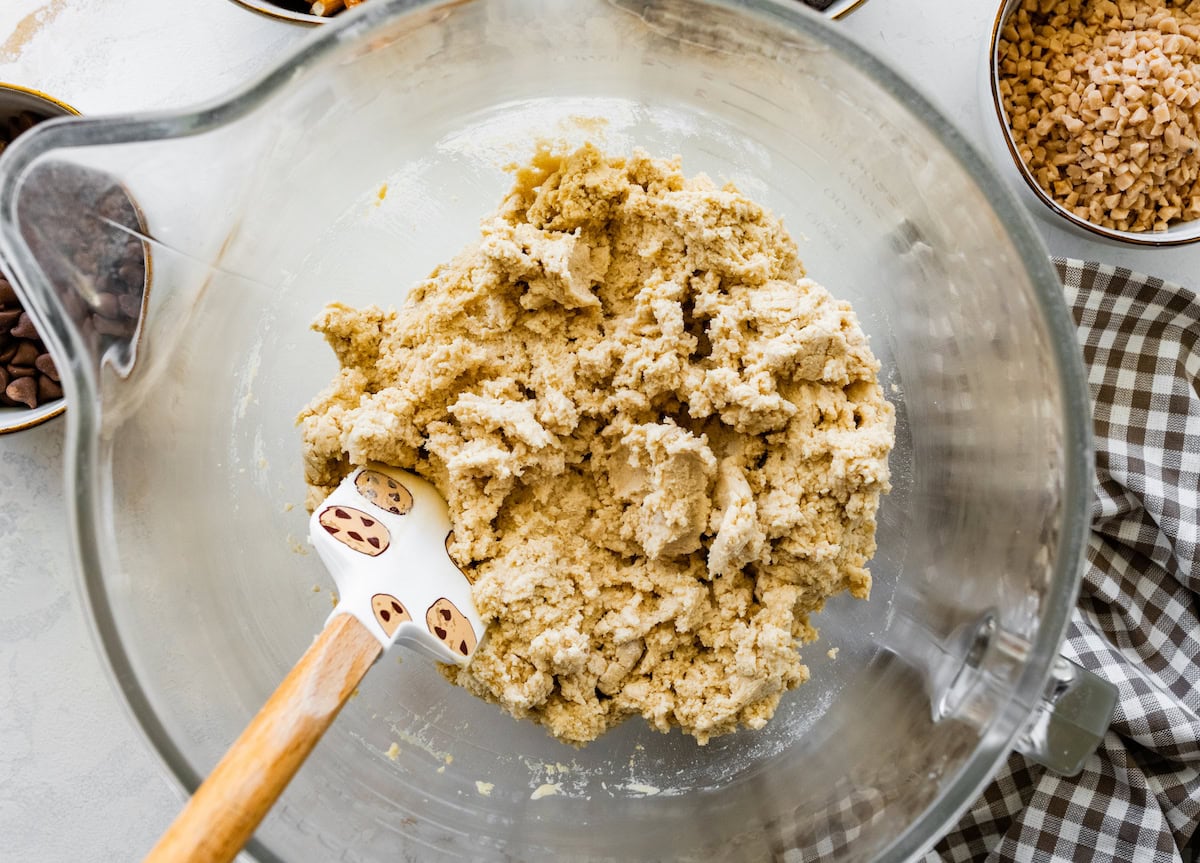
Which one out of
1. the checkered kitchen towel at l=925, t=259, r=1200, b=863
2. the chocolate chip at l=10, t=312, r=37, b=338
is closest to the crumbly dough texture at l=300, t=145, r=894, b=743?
the checkered kitchen towel at l=925, t=259, r=1200, b=863

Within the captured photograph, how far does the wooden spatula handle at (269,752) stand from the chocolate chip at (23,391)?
89 centimetres

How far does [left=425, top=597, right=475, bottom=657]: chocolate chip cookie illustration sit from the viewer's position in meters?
1.28

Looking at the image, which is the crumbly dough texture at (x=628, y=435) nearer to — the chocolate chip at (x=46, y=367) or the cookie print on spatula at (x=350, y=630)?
the cookie print on spatula at (x=350, y=630)

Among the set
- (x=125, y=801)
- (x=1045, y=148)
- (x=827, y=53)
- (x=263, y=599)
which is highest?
(x=827, y=53)

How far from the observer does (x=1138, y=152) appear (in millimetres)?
1694

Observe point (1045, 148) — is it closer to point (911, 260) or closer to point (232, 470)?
point (911, 260)

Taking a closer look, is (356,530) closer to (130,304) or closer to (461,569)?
(461,569)

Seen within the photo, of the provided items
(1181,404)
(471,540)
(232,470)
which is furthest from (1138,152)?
(232,470)

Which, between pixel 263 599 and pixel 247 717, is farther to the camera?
pixel 263 599

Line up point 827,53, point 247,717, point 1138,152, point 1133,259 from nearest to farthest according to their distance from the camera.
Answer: point 827,53, point 247,717, point 1138,152, point 1133,259

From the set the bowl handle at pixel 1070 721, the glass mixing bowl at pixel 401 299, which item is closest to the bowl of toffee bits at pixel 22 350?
the glass mixing bowl at pixel 401 299

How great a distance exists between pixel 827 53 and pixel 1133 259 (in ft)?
3.02

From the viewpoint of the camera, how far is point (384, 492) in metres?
1.36

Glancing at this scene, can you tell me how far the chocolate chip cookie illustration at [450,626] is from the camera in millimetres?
1275
